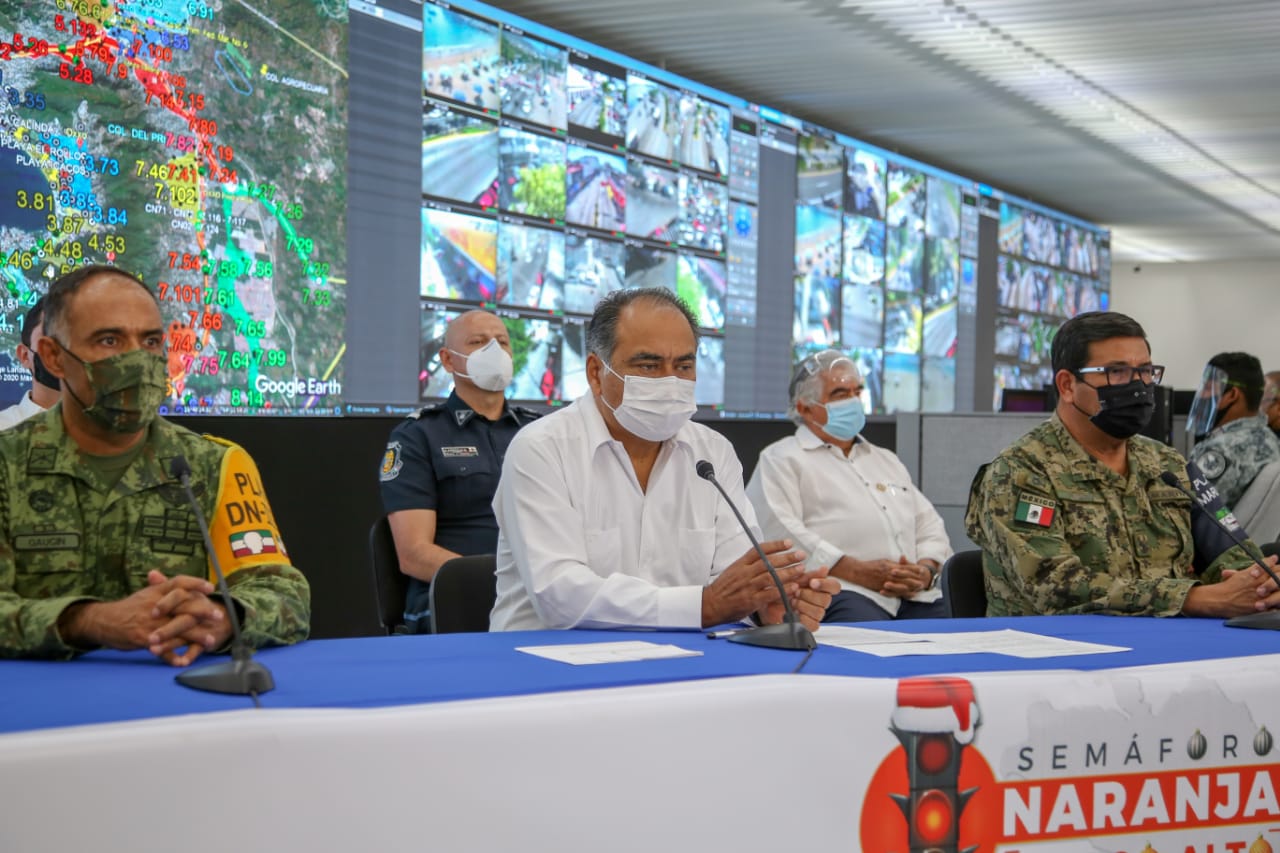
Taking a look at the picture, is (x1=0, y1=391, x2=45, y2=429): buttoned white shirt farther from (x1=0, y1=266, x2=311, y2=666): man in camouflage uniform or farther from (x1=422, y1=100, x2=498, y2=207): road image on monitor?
(x1=422, y1=100, x2=498, y2=207): road image on monitor

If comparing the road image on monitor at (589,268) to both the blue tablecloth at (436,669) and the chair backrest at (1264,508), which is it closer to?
the chair backrest at (1264,508)

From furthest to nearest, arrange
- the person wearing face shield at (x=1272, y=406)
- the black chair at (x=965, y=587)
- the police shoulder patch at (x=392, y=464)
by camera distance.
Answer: the person wearing face shield at (x=1272, y=406) → the police shoulder patch at (x=392, y=464) → the black chair at (x=965, y=587)

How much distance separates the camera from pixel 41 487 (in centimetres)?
195

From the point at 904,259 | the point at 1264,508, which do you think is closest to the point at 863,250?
the point at 904,259

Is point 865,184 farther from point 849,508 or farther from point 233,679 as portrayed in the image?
point 233,679

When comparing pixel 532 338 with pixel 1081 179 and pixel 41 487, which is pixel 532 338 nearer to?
pixel 41 487

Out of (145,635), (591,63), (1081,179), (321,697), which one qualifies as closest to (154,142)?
(591,63)

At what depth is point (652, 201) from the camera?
283 inches

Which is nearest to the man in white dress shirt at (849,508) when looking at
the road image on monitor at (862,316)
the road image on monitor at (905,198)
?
the road image on monitor at (862,316)

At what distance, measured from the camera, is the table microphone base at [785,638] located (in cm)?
189

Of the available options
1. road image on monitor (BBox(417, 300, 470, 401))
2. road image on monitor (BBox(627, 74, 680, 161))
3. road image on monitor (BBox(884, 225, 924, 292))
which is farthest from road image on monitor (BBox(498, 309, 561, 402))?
road image on monitor (BBox(884, 225, 924, 292))

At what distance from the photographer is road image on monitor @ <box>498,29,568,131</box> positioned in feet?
20.4

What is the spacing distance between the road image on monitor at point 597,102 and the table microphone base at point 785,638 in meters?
5.06

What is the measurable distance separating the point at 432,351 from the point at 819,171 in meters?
3.86
